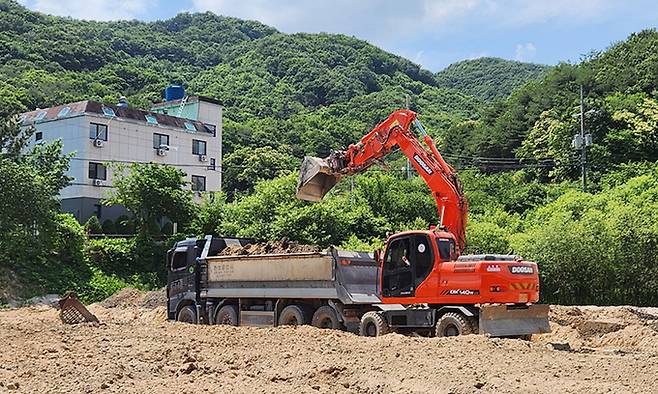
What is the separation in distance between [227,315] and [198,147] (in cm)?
3303

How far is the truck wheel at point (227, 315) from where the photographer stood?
18.8 meters

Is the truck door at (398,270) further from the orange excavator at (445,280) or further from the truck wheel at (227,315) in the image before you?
the truck wheel at (227,315)

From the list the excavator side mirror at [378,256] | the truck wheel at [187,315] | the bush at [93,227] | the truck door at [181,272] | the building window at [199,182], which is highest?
the building window at [199,182]

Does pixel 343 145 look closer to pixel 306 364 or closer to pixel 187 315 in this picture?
pixel 187 315

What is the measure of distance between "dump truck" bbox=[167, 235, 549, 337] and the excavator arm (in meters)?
1.24

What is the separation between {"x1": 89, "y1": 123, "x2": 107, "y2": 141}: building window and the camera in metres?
43.1

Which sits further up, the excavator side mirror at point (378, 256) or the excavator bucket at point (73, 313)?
the excavator side mirror at point (378, 256)

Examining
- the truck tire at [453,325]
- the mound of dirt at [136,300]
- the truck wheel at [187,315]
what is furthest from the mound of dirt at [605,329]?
the mound of dirt at [136,300]

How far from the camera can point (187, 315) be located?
20.7 metres

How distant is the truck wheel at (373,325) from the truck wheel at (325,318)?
0.84 metres

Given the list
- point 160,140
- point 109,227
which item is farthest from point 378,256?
point 160,140

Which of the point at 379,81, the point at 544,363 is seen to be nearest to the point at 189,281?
the point at 544,363

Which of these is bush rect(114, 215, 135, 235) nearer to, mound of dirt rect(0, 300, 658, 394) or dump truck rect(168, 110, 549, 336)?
dump truck rect(168, 110, 549, 336)

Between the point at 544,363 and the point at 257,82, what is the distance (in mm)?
86639
